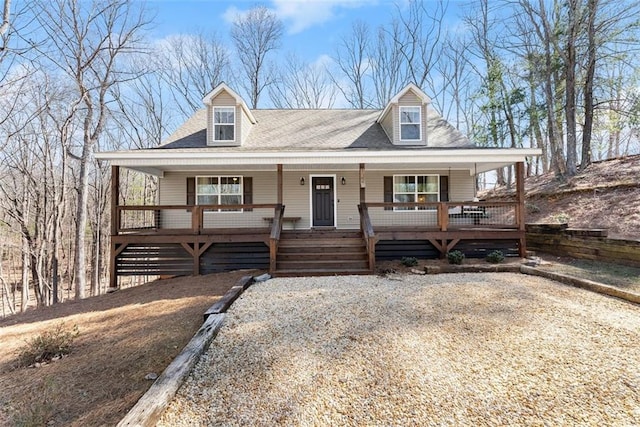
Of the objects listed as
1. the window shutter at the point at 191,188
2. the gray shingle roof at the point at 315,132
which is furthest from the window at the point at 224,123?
the window shutter at the point at 191,188

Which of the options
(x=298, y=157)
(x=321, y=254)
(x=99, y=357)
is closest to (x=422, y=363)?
(x=99, y=357)

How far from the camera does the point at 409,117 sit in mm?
10891

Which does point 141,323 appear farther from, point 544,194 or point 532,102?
point 532,102

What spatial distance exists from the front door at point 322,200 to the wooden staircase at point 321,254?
2317mm

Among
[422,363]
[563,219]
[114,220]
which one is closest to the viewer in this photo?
[422,363]

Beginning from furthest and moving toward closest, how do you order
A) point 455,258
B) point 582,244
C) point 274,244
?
point 582,244
point 455,258
point 274,244

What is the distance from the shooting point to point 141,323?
16.3ft

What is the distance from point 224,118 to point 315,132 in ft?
11.0

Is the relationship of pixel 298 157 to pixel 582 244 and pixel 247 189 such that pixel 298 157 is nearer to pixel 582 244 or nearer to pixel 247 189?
pixel 247 189

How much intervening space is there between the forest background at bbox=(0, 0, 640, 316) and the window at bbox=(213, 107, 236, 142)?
15.6 ft

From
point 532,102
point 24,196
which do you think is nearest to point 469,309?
point 532,102

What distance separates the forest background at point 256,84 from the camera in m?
12.8

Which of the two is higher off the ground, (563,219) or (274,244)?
(563,219)

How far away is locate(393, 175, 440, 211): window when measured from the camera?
36.8 ft
